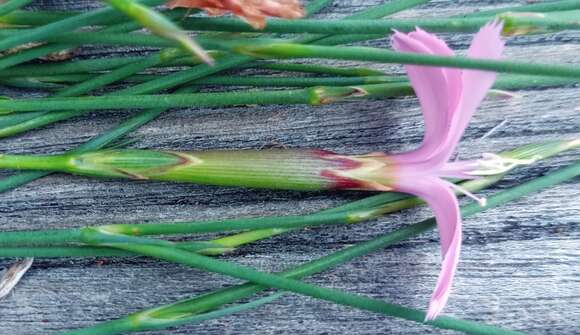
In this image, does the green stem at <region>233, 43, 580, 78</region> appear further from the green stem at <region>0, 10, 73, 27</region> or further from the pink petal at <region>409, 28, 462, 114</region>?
the green stem at <region>0, 10, 73, 27</region>

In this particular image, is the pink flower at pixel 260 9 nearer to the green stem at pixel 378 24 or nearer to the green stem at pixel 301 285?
the green stem at pixel 378 24

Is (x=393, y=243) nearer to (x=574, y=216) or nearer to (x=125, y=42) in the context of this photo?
(x=574, y=216)

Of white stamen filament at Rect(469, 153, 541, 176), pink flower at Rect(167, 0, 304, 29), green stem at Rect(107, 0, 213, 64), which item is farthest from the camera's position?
white stamen filament at Rect(469, 153, 541, 176)

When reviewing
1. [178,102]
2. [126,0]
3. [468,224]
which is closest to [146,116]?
[178,102]

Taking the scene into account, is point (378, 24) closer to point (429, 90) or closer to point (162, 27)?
point (429, 90)

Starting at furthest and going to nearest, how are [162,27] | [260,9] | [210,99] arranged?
[210,99] → [260,9] → [162,27]

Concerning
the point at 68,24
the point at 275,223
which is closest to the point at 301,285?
the point at 275,223

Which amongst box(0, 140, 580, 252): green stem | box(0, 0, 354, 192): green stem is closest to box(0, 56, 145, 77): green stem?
box(0, 0, 354, 192): green stem

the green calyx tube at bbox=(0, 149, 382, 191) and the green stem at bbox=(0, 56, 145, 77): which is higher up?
the green stem at bbox=(0, 56, 145, 77)
